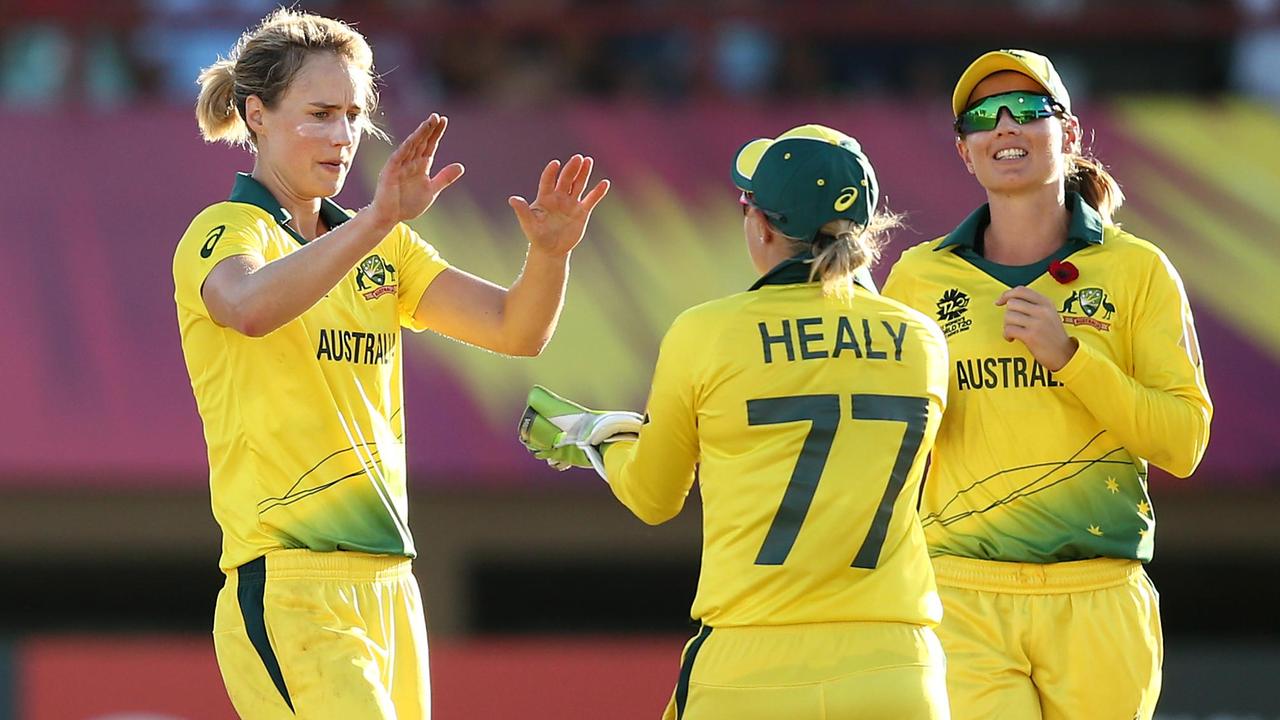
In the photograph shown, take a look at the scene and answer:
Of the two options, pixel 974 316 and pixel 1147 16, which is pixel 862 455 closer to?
pixel 974 316

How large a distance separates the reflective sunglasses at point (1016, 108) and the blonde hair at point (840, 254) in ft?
2.60

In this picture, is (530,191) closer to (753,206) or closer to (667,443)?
(753,206)

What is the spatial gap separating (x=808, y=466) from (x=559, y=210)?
1115mm

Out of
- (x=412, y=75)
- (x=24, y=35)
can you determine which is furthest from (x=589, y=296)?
(x=24, y=35)

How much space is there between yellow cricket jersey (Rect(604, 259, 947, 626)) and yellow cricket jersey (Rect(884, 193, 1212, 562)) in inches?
29.4

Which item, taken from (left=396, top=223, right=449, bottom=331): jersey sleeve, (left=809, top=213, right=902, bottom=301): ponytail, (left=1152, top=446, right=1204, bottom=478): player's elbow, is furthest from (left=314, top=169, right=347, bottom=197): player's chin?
(left=1152, top=446, right=1204, bottom=478): player's elbow

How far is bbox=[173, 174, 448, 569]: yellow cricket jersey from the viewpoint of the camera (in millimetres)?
4113

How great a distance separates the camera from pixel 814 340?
3.72 m

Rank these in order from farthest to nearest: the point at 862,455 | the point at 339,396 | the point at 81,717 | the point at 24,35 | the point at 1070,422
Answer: the point at 24,35, the point at 81,717, the point at 1070,422, the point at 339,396, the point at 862,455

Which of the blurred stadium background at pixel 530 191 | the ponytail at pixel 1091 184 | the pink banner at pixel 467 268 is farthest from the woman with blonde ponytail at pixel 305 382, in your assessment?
the pink banner at pixel 467 268

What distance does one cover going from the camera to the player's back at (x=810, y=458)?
3672 mm

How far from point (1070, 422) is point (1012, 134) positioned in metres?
0.73

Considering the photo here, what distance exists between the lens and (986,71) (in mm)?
4613

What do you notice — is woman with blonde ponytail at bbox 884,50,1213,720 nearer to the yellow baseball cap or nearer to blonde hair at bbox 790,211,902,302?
the yellow baseball cap
